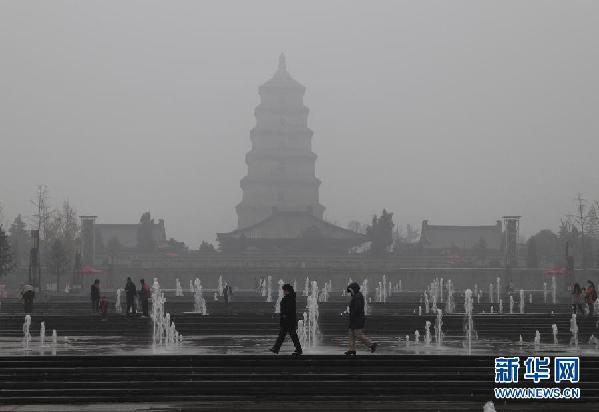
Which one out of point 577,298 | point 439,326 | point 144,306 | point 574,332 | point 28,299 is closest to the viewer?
point 574,332

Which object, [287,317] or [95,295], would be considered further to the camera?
[95,295]

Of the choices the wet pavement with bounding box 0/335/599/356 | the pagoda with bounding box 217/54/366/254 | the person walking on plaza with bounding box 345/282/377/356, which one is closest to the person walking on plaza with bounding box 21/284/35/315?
the wet pavement with bounding box 0/335/599/356

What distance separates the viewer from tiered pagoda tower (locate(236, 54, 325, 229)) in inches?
5059

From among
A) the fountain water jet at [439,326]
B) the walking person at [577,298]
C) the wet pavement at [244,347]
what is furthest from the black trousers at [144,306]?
the walking person at [577,298]

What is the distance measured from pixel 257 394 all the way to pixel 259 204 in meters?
112

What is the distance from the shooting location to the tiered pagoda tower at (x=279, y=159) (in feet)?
422

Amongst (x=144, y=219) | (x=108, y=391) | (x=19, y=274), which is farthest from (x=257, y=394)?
(x=144, y=219)

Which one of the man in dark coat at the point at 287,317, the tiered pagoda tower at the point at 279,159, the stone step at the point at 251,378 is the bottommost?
the stone step at the point at 251,378

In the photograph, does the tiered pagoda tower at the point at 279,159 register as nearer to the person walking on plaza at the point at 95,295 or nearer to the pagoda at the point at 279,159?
the pagoda at the point at 279,159

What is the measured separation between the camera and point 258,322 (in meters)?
30.3

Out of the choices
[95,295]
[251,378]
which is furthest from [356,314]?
[95,295]

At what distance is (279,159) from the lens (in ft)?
429

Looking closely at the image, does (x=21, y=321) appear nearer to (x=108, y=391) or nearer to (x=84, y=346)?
(x=84, y=346)

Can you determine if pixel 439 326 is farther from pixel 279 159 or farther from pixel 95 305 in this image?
pixel 279 159
